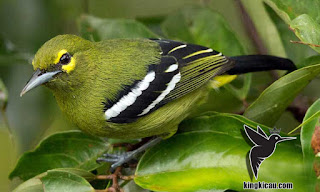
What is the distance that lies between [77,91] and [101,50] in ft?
0.96

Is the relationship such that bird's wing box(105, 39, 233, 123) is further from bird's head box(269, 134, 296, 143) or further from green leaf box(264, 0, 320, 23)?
bird's head box(269, 134, 296, 143)

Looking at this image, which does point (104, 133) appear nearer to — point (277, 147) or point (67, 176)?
point (67, 176)

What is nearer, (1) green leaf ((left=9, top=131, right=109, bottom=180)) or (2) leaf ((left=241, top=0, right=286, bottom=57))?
(1) green leaf ((left=9, top=131, right=109, bottom=180))

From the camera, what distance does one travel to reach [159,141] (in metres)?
2.56

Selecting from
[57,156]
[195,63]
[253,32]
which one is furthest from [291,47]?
[57,156]

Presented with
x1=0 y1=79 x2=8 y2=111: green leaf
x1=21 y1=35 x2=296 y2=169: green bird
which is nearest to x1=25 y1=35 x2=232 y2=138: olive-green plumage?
x1=21 y1=35 x2=296 y2=169: green bird

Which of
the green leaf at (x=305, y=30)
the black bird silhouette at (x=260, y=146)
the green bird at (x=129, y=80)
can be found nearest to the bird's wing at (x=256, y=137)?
the black bird silhouette at (x=260, y=146)

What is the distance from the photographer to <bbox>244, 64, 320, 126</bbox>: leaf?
2.21 meters

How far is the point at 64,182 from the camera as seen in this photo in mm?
2158

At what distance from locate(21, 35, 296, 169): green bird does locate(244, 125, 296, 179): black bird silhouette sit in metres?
0.62

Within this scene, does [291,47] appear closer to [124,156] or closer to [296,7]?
[296,7]

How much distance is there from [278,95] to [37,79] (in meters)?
1.20

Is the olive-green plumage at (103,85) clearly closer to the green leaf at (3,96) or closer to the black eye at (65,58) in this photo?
the black eye at (65,58)

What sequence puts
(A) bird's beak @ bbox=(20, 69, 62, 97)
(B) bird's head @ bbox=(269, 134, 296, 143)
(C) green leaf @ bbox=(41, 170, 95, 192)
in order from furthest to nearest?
(A) bird's beak @ bbox=(20, 69, 62, 97)
(C) green leaf @ bbox=(41, 170, 95, 192)
(B) bird's head @ bbox=(269, 134, 296, 143)
